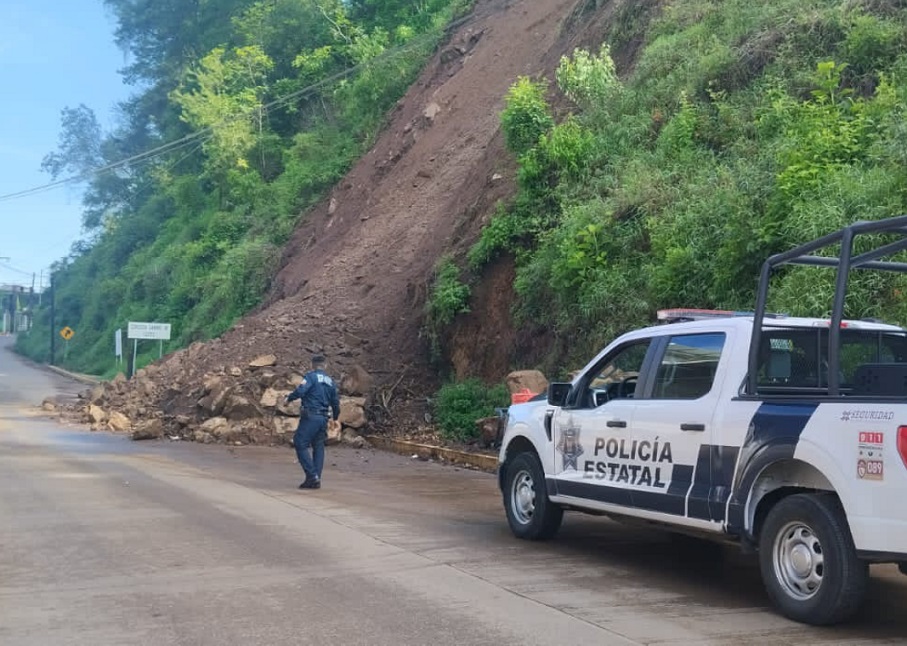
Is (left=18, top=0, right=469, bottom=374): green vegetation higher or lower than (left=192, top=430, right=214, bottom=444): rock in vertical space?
higher

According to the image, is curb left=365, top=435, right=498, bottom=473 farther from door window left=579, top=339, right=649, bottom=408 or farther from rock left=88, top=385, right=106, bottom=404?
rock left=88, top=385, right=106, bottom=404

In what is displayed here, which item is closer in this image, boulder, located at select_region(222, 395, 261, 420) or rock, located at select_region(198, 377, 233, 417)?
boulder, located at select_region(222, 395, 261, 420)

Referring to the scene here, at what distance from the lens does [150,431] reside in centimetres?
2142

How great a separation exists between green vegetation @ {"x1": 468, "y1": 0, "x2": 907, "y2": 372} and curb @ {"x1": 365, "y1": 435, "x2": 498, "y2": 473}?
7.56 ft

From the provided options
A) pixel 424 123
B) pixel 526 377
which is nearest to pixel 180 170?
pixel 424 123

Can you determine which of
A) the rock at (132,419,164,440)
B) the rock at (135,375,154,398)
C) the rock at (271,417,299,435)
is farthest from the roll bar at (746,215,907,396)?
the rock at (135,375,154,398)

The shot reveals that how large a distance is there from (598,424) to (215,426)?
14.0m

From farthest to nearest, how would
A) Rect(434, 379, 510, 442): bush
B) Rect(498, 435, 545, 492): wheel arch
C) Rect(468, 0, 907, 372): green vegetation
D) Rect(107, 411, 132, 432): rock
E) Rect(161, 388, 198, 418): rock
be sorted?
Rect(107, 411, 132, 432): rock
Rect(161, 388, 198, 418): rock
Rect(434, 379, 510, 442): bush
Rect(468, 0, 907, 372): green vegetation
Rect(498, 435, 545, 492): wheel arch

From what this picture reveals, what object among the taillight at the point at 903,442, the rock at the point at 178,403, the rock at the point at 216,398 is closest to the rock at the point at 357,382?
the rock at the point at 216,398

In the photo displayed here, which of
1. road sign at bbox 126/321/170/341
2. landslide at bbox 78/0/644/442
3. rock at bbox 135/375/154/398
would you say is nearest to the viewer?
landslide at bbox 78/0/644/442

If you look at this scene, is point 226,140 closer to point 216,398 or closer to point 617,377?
point 216,398

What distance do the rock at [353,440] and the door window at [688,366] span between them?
12517 mm

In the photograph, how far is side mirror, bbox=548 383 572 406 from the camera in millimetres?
9047

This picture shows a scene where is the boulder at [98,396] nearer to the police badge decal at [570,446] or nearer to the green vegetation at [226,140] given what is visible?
the green vegetation at [226,140]
